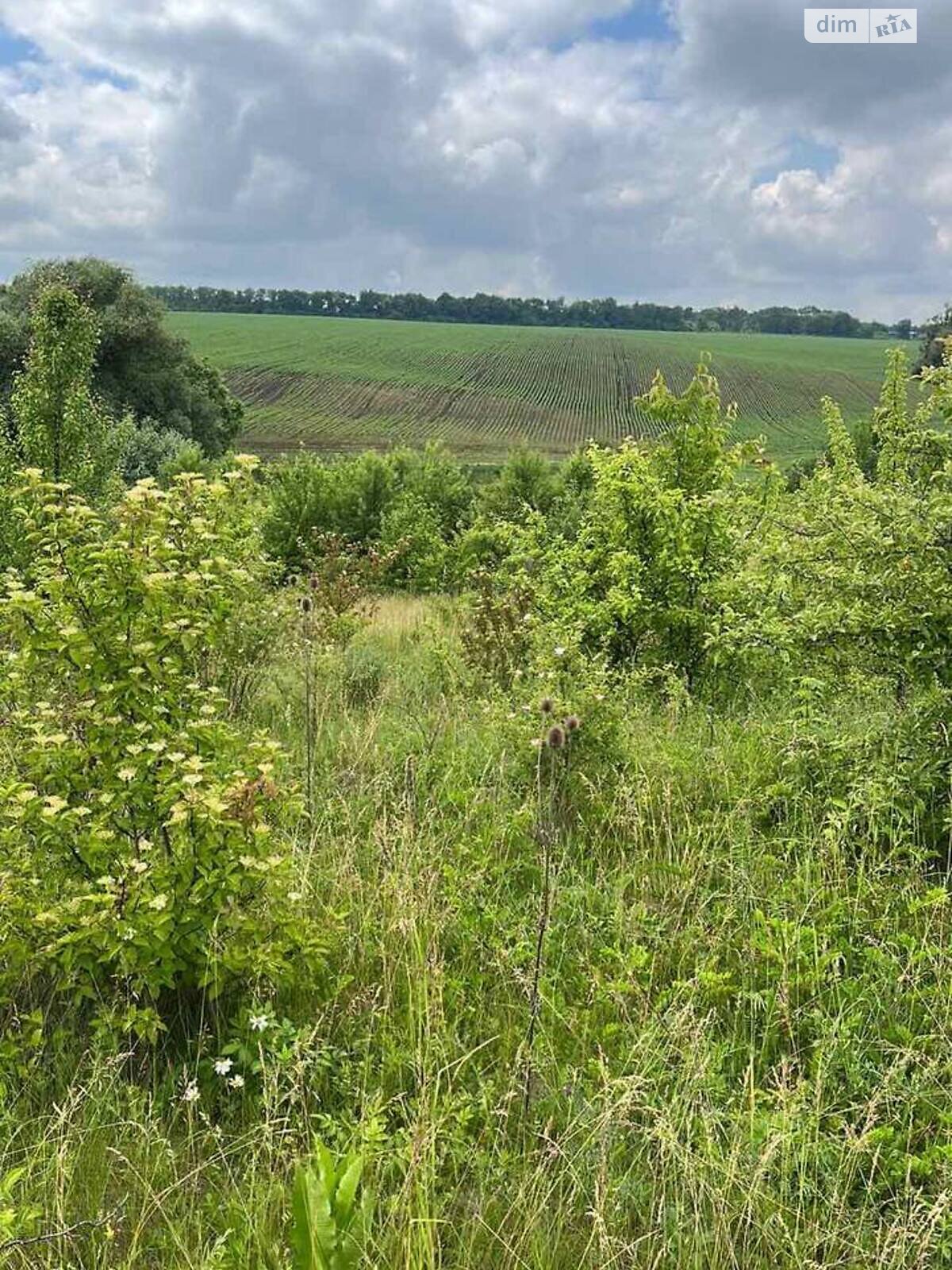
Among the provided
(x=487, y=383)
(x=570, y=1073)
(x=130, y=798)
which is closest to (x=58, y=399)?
(x=130, y=798)

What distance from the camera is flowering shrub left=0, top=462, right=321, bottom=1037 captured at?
2.50 meters

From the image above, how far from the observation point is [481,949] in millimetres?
3004

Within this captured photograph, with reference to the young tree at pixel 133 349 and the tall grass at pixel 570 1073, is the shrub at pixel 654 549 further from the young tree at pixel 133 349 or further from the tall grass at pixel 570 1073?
the young tree at pixel 133 349

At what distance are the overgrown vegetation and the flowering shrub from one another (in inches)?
0.6

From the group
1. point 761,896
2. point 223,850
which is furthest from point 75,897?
point 761,896

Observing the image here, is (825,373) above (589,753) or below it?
above

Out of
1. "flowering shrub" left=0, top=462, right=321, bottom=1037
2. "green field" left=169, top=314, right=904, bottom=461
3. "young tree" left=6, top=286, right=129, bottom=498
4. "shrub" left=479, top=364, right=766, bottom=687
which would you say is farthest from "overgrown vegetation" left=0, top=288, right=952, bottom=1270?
"green field" left=169, top=314, right=904, bottom=461

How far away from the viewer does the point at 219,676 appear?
238 inches

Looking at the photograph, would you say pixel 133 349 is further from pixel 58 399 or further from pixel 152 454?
pixel 58 399

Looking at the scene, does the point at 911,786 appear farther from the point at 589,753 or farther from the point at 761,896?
the point at 589,753

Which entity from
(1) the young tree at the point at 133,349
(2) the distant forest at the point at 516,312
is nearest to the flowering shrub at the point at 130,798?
(1) the young tree at the point at 133,349

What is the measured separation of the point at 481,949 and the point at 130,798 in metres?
1.30

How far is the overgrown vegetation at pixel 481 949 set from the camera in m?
2.02

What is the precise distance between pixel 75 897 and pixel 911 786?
321 centimetres
